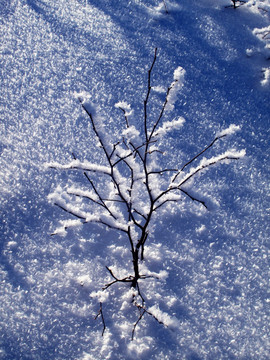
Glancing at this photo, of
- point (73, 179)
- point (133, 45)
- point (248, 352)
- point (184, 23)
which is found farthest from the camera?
point (184, 23)

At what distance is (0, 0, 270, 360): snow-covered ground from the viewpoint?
2.70 feet

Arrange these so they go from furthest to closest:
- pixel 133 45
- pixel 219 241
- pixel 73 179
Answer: pixel 133 45 < pixel 73 179 < pixel 219 241

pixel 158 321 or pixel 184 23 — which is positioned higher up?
pixel 184 23

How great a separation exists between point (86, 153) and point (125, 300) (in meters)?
0.62

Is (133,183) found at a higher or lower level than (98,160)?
lower

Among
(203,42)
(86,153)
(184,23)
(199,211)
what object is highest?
(184,23)

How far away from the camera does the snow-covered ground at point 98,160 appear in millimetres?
824

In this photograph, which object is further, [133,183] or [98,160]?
[98,160]

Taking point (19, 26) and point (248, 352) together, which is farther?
point (19, 26)

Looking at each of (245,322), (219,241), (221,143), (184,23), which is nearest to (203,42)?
(184,23)

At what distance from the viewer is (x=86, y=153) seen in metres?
1.20

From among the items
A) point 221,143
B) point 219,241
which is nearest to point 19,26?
point 221,143

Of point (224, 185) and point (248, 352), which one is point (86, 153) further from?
point (248, 352)

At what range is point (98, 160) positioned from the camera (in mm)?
1173
